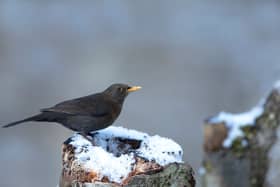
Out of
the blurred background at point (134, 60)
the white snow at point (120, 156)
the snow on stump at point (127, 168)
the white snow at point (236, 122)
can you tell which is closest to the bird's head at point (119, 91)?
the white snow at point (236, 122)

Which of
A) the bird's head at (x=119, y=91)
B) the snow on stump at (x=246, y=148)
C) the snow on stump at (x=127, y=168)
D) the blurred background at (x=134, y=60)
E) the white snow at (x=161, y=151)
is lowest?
the snow on stump at (x=127, y=168)

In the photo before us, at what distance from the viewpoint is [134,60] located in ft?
35.7

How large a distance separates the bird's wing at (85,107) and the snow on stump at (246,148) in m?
0.75

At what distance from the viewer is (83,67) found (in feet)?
36.1

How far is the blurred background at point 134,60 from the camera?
421 inches

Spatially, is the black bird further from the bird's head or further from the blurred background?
the blurred background

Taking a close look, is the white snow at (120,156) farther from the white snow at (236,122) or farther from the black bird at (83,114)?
the white snow at (236,122)

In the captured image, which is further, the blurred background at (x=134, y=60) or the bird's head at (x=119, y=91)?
the blurred background at (x=134, y=60)

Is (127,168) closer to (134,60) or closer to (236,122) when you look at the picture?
(236,122)

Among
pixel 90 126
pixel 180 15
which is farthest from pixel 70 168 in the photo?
pixel 180 15

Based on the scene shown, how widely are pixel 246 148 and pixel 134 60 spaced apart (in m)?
5.57

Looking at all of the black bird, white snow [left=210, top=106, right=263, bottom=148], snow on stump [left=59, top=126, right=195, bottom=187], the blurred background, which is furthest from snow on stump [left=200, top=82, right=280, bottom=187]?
the blurred background

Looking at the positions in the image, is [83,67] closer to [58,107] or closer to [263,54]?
[263,54]

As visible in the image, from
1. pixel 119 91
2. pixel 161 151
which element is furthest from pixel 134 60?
pixel 161 151
